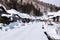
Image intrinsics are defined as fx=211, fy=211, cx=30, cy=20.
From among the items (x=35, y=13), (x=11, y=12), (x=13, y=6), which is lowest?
(x=35, y=13)

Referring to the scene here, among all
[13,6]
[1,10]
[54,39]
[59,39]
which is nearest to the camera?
[59,39]

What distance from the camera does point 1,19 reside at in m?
39.3

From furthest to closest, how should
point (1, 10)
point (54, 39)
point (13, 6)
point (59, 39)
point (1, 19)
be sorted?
1. point (13, 6)
2. point (1, 10)
3. point (1, 19)
4. point (54, 39)
5. point (59, 39)

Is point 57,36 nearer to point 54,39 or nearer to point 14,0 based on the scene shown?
point 54,39

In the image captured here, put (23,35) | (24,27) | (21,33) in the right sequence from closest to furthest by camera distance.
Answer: (23,35) < (21,33) < (24,27)

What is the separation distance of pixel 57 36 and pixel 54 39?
0.30 meters

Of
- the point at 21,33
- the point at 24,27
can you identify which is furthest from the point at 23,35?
the point at 24,27

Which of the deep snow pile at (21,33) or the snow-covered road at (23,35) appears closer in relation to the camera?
the snow-covered road at (23,35)

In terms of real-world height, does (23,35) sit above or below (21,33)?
above

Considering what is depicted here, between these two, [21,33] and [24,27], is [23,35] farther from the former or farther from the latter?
[24,27]

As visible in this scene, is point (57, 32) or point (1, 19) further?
point (1, 19)

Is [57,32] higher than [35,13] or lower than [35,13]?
higher

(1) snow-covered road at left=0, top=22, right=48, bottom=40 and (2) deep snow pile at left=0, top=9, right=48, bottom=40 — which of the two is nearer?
(1) snow-covered road at left=0, top=22, right=48, bottom=40

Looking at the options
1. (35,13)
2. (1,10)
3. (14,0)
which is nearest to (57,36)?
(1,10)
